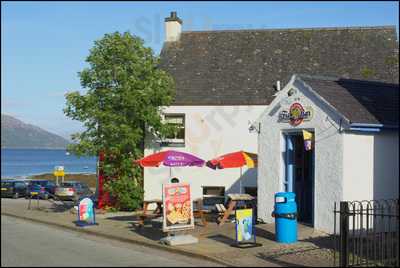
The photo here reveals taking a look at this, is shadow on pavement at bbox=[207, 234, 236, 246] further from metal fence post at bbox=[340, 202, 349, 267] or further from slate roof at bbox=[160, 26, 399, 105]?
slate roof at bbox=[160, 26, 399, 105]

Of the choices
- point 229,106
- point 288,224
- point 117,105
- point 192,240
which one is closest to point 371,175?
point 288,224

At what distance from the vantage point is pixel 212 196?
2470cm

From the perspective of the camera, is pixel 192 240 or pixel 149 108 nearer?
pixel 192 240

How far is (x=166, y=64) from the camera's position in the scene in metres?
27.4

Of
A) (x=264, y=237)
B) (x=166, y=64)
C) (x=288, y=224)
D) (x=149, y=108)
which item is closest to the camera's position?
(x=288, y=224)

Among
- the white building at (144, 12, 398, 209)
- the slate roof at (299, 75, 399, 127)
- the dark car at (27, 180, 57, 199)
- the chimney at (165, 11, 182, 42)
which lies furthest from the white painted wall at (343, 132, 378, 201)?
the dark car at (27, 180, 57, 199)

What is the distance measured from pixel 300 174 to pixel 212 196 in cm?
790

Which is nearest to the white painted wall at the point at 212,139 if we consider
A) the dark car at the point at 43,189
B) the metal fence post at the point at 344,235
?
the dark car at the point at 43,189

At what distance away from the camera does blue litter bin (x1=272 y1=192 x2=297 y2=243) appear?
46.8 ft

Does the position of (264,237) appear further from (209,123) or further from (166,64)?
(166,64)

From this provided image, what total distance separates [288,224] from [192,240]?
95.4 inches

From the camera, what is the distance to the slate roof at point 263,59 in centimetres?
2503

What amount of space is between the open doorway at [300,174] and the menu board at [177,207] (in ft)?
10.9

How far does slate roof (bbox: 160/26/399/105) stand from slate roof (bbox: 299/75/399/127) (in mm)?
7162
